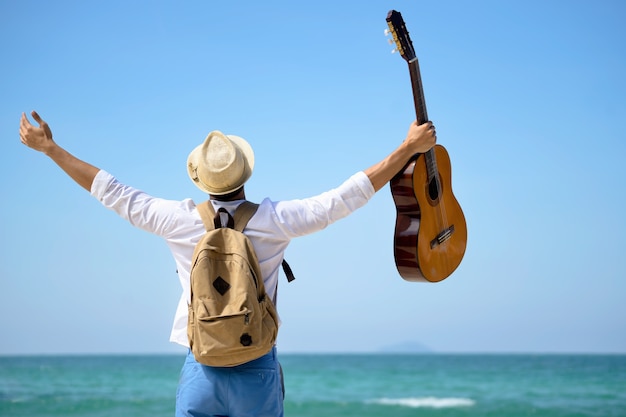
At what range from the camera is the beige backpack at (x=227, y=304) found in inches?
87.7

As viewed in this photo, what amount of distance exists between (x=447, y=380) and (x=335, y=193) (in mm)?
23853

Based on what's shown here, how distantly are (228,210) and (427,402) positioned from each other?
15.5 m

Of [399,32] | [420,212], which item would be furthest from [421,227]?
[399,32]

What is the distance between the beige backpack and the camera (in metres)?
2.23

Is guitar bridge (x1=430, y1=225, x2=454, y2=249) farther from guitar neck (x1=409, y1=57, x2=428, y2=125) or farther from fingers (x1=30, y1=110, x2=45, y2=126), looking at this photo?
fingers (x1=30, y1=110, x2=45, y2=126)

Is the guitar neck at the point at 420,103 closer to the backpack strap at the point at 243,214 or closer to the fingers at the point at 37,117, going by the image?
the backpack strap at the point at 243,214

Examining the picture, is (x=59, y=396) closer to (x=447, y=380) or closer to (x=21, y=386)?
(x=21, y=386)

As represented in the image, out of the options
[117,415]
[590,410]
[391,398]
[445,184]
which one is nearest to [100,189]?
[445,184]

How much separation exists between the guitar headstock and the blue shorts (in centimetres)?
142

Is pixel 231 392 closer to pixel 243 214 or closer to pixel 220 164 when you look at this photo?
pixel 243 214

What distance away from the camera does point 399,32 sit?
301 cm

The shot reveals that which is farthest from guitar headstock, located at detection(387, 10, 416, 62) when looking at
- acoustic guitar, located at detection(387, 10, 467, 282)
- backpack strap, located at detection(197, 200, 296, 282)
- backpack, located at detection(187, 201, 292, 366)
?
backpack, located at detection(187, 201, 292, 366)

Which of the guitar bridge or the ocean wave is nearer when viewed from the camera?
the guitar bridge

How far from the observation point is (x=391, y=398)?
1808 cm
